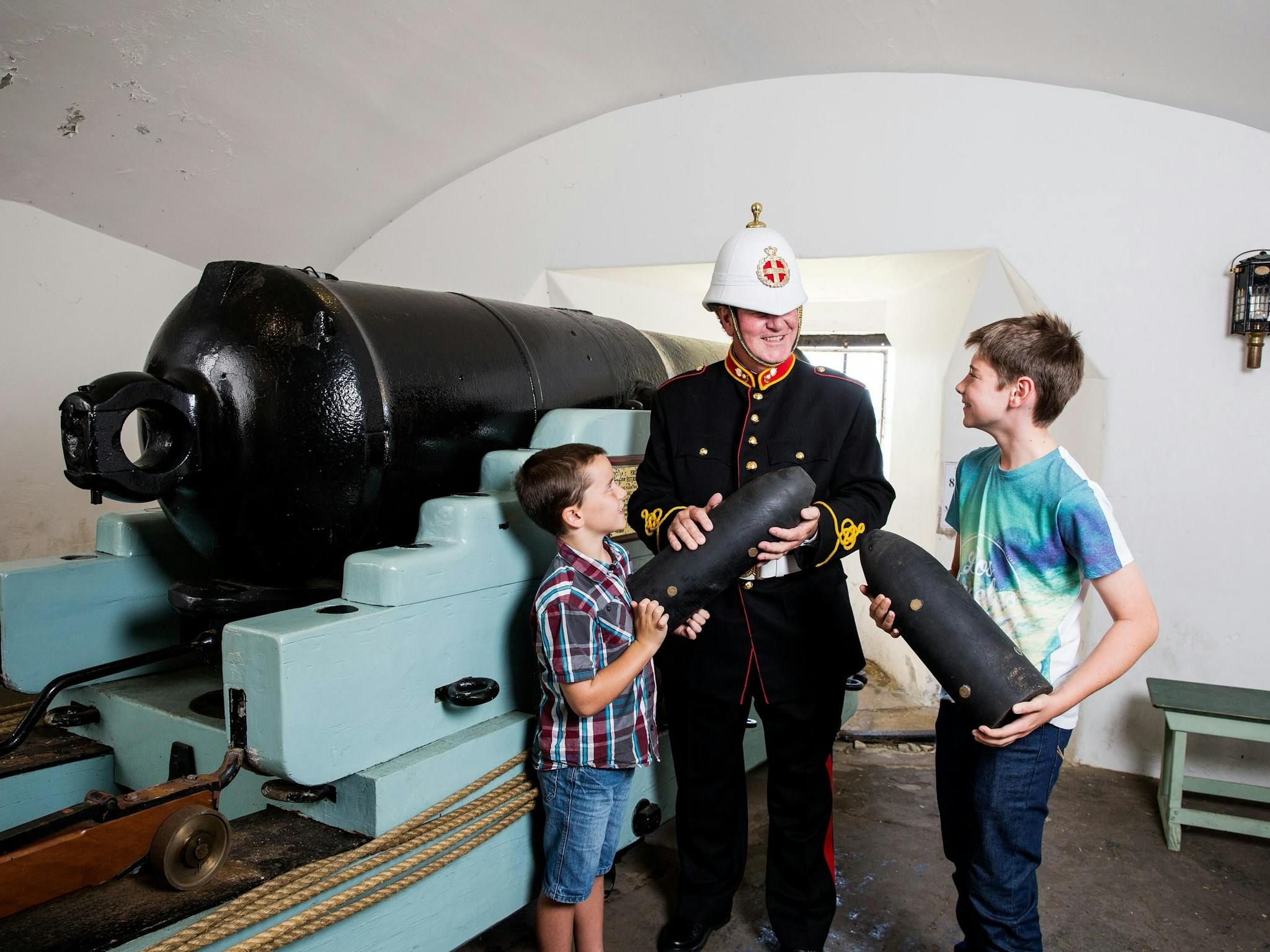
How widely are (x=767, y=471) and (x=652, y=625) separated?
0.44m

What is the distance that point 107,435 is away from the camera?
169cm

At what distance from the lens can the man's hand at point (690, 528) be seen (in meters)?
1.77

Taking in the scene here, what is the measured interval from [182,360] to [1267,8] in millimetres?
3017

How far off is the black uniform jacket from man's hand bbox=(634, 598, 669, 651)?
0.26 metres

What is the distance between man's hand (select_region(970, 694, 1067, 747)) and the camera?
1452mm

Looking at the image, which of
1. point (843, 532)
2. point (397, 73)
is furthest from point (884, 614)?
point (397, 73)

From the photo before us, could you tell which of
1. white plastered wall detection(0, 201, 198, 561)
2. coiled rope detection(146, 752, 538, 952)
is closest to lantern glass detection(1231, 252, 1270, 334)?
coiled rope detection(146, 752, 538, 952)

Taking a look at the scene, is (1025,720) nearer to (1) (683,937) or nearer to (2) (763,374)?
(2) (763,374)

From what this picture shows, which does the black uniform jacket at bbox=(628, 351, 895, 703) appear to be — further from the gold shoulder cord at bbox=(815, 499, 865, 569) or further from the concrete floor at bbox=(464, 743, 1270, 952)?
the concrete floor at bbox=(464, 743, 1270, 952)

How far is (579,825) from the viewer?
1856 mm

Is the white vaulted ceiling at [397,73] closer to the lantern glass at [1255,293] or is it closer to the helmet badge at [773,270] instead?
the lantern glass at [1255,293]

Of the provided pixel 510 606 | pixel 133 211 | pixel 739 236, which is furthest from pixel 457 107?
pixel 510 606

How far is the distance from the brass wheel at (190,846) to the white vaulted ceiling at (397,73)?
2.85 meters

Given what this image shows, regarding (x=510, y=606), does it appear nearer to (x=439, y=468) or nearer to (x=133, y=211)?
(x=439, y=468)
